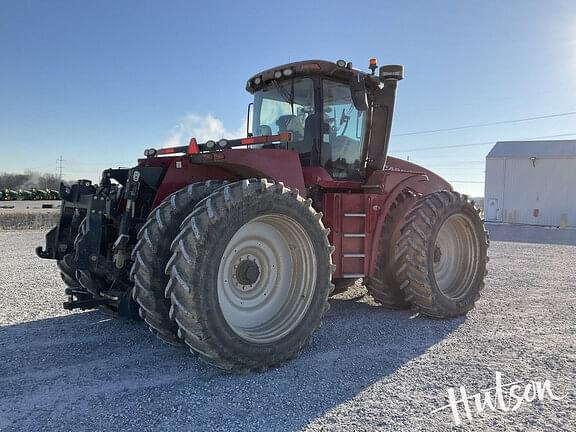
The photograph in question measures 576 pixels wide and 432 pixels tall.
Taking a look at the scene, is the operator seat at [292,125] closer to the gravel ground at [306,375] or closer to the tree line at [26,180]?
the gravel ground at [306,375]

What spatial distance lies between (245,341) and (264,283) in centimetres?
72

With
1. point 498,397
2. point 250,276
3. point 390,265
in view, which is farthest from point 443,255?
point 250,276

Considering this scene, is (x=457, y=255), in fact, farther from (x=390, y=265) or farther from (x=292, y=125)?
(x=292, y=125)

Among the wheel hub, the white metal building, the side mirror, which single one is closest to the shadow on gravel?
the wheel hub

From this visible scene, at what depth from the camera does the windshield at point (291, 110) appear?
18.9 ft

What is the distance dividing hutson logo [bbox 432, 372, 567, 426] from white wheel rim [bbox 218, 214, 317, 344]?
4.96ft

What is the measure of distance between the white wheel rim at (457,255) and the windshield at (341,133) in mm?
1613

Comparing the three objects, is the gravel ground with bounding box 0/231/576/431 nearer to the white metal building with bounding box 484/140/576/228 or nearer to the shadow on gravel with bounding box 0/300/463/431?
the shadow on gravel with bounding box 0/300/463/431

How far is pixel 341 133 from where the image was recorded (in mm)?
5992

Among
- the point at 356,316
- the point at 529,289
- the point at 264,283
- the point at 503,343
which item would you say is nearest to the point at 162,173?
the point at 264,283

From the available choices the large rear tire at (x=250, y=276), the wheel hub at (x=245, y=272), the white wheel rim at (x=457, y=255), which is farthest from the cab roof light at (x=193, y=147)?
the white wheel rim at (x=457, y=255)

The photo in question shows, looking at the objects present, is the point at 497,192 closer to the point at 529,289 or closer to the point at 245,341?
the point at 529,289

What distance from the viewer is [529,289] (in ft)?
27.1

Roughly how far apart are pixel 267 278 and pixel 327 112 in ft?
7.36
